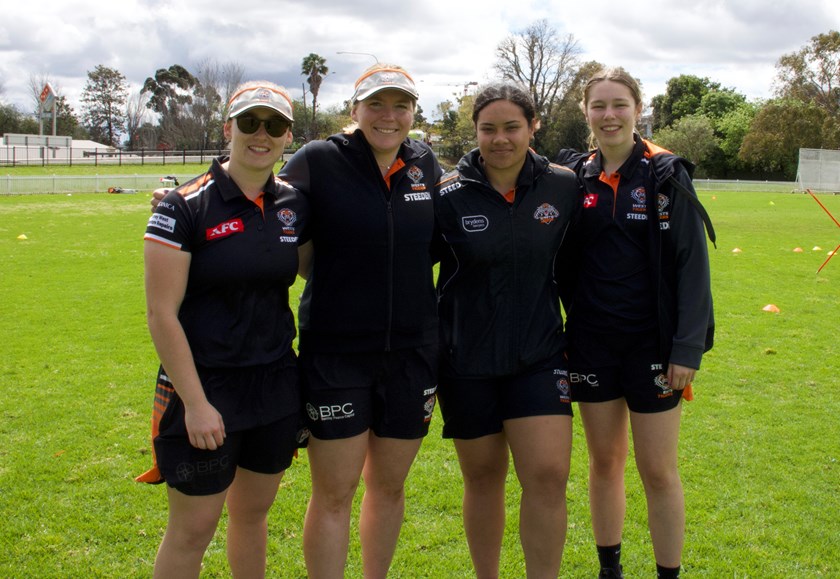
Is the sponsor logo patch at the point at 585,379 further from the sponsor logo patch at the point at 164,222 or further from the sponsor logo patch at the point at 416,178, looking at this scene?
the sponsor logo patch at the point at 164,222

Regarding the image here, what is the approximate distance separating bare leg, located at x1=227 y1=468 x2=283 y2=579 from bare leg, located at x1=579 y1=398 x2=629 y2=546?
4.84 ft

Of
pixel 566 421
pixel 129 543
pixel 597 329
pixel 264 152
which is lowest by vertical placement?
pixel 129 543

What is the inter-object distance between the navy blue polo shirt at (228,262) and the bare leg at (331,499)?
1.65 ft

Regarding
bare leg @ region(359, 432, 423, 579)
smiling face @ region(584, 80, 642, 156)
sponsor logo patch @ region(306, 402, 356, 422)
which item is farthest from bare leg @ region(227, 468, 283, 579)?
smiling face @ region(584, 80, 642, 156)

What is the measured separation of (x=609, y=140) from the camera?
3.27 metres

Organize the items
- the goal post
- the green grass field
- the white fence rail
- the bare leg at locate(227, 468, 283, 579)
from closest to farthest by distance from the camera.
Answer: the bare leg at locate(227, 468, 283, 579), the green grass field, the white fence rail, the goal post

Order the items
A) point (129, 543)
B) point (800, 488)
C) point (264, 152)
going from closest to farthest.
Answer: point (264, 152) → point (129, 543) → point (800, 488)

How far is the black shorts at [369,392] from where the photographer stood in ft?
9.71

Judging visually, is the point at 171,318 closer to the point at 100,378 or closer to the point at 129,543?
the point at 129,543

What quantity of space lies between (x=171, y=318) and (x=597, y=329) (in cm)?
184

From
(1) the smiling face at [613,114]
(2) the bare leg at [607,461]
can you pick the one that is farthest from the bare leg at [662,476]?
(1) the smiling face at [613,114]

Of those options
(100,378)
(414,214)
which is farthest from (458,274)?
(100,378)

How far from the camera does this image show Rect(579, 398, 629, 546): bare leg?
131 inches

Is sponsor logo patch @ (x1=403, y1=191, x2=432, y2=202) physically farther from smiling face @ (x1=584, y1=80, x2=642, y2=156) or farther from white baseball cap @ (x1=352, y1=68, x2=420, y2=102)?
smiling face @ (x1=584, y1=80, x2=642, y2=156)
